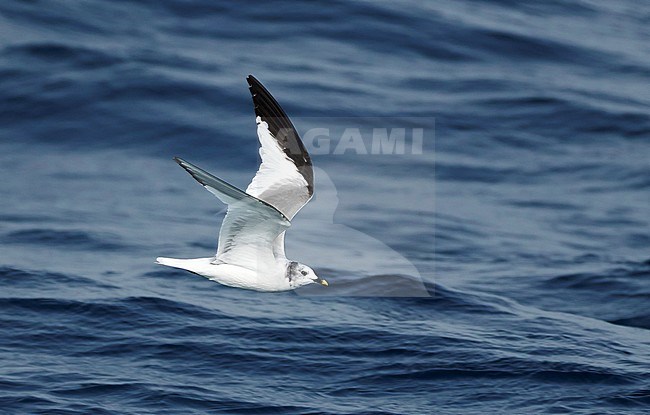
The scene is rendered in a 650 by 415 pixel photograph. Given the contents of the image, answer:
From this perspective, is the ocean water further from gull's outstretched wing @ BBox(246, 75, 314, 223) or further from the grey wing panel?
the grey wing panel

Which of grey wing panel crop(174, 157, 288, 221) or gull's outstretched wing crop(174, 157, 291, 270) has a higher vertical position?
grey wing panel crop(174, 157, 288, 221)

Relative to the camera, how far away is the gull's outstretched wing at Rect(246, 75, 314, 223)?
9516mm

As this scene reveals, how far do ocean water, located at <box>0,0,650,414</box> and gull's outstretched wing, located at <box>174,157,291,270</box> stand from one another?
321 centimetres

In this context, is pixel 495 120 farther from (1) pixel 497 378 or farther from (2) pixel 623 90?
(1) pixel 497 378

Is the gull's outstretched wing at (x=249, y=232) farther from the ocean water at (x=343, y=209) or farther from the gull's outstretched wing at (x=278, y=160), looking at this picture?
the ocean water at (x=343, y=209)

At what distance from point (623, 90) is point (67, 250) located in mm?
10570

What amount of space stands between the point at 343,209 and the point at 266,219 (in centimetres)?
819

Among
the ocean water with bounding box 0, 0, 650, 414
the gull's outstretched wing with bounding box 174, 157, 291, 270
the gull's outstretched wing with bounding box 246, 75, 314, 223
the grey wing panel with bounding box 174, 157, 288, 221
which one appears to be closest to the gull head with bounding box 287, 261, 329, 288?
the gull's outstretched wing with bounding box 174, 157, 291, 270

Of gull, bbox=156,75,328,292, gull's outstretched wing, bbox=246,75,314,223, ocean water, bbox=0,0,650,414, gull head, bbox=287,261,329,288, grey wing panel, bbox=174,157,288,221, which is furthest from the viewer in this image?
ocean water, bbox=0,0,650,414

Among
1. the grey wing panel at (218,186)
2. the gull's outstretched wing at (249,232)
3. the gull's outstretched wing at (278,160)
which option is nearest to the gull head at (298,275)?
the gull's outstretched wing at (249,232)

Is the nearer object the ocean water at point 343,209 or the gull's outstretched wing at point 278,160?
the gull's outstretched wing at point 278,160

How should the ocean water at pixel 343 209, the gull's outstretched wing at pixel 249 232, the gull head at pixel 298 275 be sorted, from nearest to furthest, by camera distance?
1. the gull's outstretched wing at pixel 249 232
2. the gull head at pixel 298 275
3. the ocean water at pixel 343 209

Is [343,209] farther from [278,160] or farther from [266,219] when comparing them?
[266,219]

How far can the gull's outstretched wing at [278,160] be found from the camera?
Answer: 9.52 meters
